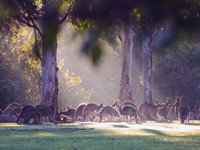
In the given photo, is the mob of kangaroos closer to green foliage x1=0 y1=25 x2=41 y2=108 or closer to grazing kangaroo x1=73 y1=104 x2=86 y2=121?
grazing kangaroo x1=73 y1=104 x2=86 y2=121

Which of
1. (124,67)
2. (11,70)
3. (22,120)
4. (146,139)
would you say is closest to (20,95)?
(11,70)

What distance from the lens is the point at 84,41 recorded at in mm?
5969

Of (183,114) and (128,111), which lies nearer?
(128,111)

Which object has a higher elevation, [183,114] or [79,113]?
[79,113]

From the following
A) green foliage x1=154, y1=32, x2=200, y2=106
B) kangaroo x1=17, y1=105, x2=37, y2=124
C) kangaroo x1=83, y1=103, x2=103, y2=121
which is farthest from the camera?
green foliage x1=154, y1=32, x2=200, y2=106

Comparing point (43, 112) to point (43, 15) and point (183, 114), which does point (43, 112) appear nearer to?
point (183, 114)

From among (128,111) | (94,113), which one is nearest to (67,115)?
(94,113)

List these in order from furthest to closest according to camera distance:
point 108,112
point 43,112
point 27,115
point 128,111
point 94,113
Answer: point 94,113 → point 108,112 → point 128,111 → point 43,112 → point 27,115

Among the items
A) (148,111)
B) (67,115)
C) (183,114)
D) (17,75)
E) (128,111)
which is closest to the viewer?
(128,111)

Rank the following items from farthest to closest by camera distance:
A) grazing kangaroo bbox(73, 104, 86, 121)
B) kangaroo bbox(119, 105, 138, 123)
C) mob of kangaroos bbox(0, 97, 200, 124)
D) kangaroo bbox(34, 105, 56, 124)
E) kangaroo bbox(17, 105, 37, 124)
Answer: grazing kangaroo bbox(73, 104, 86, 121), kangaroo bbox(119, 105, 138, 123), mob of kangaroos bbox(0, 97, 200, 124), kangaroo bbox(34, 105, 56, 124), kangaroo bbox(17, 105, 37, 124)

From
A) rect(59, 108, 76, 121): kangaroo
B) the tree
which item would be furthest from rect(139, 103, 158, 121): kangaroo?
the tree

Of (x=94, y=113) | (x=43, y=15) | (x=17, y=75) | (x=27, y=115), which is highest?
(x=17, y=75)

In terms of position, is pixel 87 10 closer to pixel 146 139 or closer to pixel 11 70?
pixel 146 139

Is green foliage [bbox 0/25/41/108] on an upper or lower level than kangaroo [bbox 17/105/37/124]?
upper
